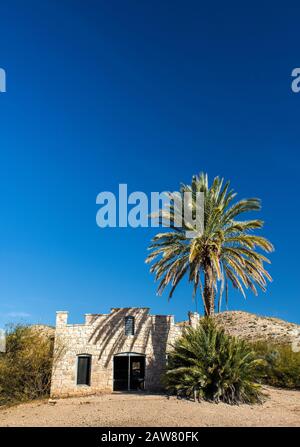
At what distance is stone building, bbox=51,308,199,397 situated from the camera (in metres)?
23.6

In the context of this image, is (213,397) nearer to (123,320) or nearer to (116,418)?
(116,418)

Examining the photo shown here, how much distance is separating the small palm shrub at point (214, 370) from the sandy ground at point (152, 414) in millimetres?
685

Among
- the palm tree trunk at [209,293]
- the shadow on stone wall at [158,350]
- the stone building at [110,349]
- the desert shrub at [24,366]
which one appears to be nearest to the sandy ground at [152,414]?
the desert shrub at [24,366]

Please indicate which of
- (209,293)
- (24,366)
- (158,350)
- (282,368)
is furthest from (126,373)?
(282,368)

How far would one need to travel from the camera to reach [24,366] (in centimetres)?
2242

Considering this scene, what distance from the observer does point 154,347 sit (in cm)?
2464

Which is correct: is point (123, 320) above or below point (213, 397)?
above

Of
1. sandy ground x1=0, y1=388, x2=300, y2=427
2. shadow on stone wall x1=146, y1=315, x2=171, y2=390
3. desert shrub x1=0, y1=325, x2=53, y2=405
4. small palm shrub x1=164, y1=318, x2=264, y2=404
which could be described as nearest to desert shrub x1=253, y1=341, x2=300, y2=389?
sandy ground x1=0, y1=388, x2=300, y2=427

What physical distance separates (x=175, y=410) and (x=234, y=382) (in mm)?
3777

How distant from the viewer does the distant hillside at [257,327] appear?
4159 centimetres

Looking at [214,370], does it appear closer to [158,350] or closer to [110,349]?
[158,350]

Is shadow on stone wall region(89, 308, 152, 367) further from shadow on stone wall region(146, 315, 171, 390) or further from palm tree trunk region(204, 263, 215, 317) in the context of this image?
palm tree trunk region(204, 263, 215, 317)

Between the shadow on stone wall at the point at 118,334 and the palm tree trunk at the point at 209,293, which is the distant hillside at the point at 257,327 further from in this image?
the palm tree trunk at the point at 209,293
